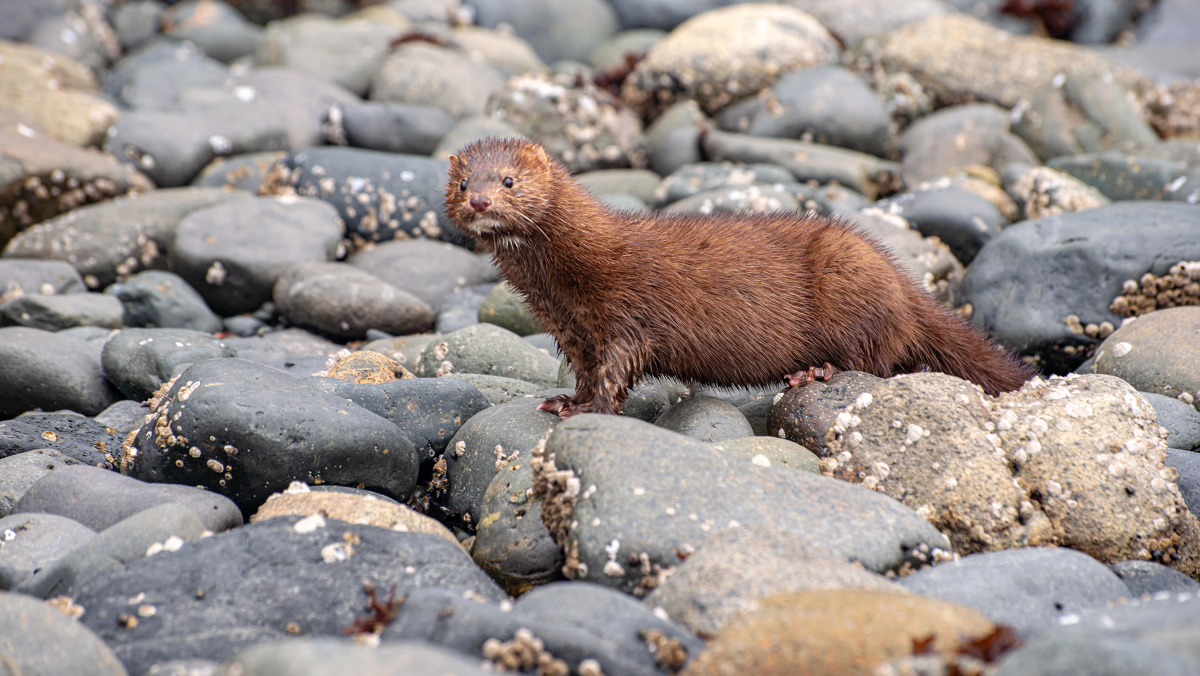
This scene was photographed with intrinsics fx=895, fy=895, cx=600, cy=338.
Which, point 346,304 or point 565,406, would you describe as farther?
point 346,304

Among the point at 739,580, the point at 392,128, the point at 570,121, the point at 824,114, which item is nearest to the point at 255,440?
the point at 739,580

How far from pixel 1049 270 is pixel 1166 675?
5022 mm

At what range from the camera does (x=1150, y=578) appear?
13.0ft

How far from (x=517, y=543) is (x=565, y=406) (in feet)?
3.76

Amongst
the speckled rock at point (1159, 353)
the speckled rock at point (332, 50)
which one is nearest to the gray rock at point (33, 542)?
the speckled rock at point (1159, 353)

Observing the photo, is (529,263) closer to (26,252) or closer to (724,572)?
(724,572)

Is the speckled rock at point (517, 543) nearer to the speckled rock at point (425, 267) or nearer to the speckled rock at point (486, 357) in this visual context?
the speckled rock at point (486, 357)

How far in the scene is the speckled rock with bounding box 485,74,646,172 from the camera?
10938 millimetres

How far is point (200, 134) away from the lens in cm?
1043

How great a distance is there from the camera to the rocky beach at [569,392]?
3217 millimetres

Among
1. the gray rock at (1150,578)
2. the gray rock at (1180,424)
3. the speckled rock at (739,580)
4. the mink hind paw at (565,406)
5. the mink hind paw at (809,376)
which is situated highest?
the speckled rock at (739,580)

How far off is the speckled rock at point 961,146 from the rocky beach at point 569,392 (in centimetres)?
5

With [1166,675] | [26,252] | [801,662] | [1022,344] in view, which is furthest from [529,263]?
[26,252]

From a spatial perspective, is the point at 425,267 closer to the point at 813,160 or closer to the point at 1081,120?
the point at 813,160
